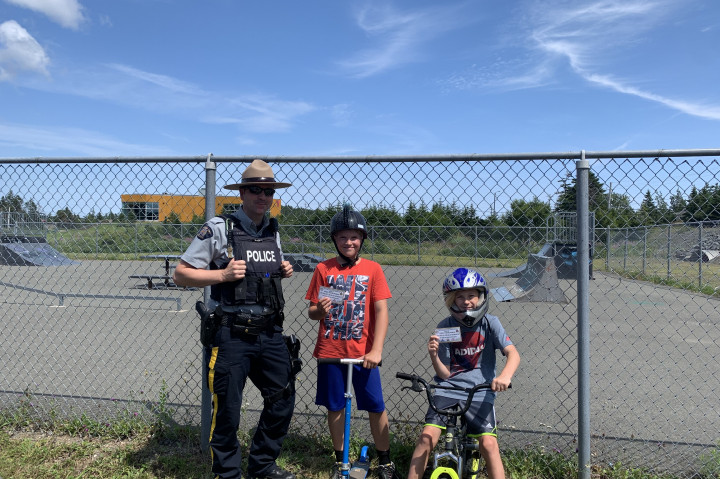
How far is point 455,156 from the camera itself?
11.3 ft

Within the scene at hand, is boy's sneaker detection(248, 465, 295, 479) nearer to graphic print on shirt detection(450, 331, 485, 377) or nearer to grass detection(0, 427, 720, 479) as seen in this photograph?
grass detection(0, 427, 720, 479)

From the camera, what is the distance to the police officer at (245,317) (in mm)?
3096

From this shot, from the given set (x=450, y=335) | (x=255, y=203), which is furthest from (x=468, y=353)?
(x=255, y=203)

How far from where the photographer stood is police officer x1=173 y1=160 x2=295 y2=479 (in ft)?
10.2

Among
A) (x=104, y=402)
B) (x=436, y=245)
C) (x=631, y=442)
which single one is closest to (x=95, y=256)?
(x=104, y=402)

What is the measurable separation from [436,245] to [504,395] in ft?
7.57

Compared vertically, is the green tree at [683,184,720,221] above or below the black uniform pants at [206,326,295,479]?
above

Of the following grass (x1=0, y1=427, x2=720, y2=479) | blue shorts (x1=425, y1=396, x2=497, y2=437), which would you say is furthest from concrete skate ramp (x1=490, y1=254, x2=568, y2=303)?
blue shorts (x1=425, y1=396, x2=497, y2=437)

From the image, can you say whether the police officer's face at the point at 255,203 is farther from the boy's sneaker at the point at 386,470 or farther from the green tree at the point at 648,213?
the green tree at the point at 648,213

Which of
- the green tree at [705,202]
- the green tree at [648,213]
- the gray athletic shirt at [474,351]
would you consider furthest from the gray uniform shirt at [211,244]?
the green tree at [705,202]

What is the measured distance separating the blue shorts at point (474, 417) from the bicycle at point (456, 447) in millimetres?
44

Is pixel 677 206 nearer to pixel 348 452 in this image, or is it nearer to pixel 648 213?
pixel 648 213

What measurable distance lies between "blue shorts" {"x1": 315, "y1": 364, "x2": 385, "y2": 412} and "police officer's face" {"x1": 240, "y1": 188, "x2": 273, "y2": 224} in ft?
3.51

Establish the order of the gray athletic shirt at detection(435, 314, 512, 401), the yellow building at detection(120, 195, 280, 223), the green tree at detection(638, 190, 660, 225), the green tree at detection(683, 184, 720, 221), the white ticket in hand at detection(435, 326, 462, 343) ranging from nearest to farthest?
the white ticket in hand at detection(435, 326, 462, 343) → the gray athletic shirt at detection(435, 314, 512, 401) → the green tree at detection(683, 184, 720, 221) → the green tree at detection(638, 190, 660, 225) → the yellow building at detection(120, 195, 280, 223)
